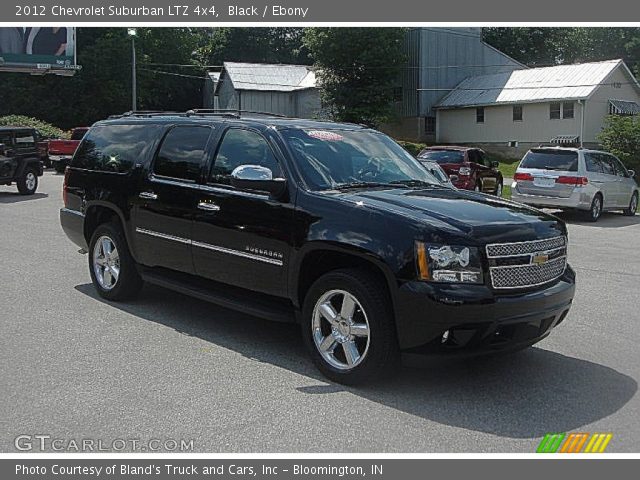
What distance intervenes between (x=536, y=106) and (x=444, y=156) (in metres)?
25.1

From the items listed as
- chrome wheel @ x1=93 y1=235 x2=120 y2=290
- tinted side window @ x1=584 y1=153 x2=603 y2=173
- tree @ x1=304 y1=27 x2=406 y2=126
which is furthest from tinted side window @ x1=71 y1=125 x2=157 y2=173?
tree @ x1=304 y1=27 x2=406 y2=126

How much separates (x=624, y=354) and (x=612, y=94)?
130 ft

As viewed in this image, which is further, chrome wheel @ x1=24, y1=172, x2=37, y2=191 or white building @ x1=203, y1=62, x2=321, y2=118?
white building @ x1=203, y1=62, x2=321, y2=118

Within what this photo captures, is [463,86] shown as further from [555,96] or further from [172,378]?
[172,378]

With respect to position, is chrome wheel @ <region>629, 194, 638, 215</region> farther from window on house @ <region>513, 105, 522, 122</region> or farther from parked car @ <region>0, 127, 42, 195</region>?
window on house @ <region>513, 105, 522, 122</region>

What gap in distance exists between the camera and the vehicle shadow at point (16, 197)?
18.9m

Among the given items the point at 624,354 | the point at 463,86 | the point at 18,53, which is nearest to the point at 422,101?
the point at 463,86

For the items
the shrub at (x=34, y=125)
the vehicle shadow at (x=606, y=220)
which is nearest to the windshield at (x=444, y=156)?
the vehicle shadow at (x=606, y=220)

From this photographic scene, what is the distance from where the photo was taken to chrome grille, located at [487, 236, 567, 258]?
480 cm

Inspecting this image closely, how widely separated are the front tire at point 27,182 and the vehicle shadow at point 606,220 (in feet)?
46.8

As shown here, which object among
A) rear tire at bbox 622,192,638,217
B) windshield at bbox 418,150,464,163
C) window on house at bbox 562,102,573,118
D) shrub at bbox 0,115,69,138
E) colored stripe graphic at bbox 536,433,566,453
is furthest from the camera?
window on house at bbox 562,102,573,118

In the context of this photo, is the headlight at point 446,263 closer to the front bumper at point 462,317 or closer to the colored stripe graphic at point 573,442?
the front bumper at point 462,317

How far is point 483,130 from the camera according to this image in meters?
45.9

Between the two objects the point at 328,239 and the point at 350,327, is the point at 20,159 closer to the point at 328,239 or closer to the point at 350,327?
the point at 328,239
